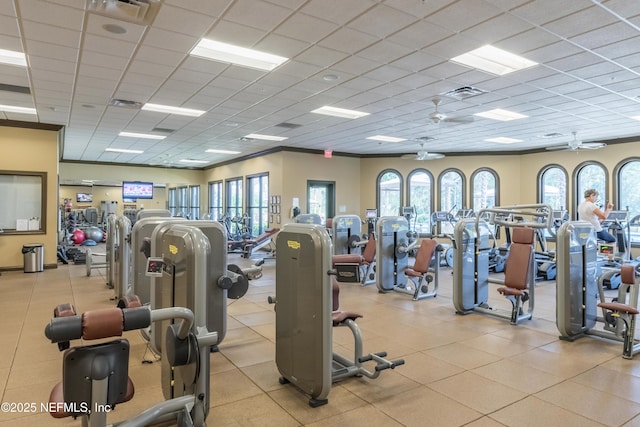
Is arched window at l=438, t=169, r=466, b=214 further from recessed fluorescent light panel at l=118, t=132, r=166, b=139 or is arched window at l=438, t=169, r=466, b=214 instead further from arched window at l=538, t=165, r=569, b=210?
recessed fluorescent light panel at l=118, t=132, r=166, b=139

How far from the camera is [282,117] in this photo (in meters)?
8.23

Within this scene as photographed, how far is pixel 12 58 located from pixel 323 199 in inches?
365

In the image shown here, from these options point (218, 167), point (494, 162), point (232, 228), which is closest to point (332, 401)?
point (494, 162)

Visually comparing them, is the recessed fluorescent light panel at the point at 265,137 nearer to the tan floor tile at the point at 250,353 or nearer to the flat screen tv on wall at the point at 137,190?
the tan floor tile at the point at 250,353

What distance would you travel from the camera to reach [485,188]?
12859 mm

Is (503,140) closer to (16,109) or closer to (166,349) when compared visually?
(166,349)

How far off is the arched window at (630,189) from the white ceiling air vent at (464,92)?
6.47m

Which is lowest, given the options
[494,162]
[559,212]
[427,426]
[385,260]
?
[427,426]

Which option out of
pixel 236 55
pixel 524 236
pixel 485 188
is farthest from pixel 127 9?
pixel 485 188

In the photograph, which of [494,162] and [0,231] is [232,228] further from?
[494,162]

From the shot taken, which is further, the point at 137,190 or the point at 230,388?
the point at 137,190

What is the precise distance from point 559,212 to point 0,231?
1179cm

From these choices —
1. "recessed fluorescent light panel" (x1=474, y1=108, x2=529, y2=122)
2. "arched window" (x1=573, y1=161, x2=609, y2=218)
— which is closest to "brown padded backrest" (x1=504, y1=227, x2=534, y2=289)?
"recessed fluorescent light panel" (x1=474, y1=108, x2=529, y2=122)

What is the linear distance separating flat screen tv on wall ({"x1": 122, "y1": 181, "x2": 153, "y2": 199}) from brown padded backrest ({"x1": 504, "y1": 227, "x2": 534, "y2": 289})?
14470 millimetres
